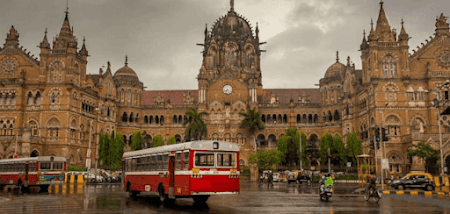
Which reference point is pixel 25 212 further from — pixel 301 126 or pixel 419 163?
pixel 301 126

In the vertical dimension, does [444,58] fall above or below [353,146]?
above

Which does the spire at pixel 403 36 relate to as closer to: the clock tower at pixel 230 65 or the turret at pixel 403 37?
the turret at pixel 403 37

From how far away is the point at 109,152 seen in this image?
68.6m

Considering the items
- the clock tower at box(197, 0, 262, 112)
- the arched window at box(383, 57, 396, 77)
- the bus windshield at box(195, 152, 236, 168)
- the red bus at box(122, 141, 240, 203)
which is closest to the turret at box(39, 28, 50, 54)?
the clock tower at box(197, 0, 262, 112)

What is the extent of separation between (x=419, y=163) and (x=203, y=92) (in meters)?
39.1

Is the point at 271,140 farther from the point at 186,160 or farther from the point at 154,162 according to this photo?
the point at 186,160

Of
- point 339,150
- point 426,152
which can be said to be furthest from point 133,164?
point 339,150

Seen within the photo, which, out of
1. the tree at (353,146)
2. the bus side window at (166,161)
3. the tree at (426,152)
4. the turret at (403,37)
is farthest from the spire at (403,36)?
the bus side window at (166,161)

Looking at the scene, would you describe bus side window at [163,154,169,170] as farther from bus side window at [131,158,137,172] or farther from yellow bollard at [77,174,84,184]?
yellow bollard at [77,174,84,184]

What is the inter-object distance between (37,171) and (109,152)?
3544 cm

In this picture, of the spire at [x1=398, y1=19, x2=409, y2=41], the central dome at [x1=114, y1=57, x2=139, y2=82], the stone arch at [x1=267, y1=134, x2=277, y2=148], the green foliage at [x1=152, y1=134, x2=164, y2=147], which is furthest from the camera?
the central dome at [x1=114, y1=57, x2=139, y2=82]

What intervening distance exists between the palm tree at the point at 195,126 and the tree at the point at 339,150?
2230 cm

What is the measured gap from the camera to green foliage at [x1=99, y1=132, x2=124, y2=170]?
68188mm

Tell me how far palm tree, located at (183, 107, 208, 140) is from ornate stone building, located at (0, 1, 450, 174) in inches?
136
